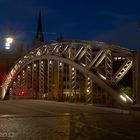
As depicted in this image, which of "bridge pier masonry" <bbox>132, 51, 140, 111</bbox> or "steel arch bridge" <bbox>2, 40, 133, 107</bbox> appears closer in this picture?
"bridge pier masonry" <bbox>132, 51, 140, 111</bbox>

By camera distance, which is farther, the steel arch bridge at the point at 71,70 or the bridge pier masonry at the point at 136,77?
the steel arch bridge at the point at 71,70

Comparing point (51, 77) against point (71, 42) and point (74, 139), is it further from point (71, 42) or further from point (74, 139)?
point (74, 139)

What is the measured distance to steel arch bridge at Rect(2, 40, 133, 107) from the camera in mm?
32219

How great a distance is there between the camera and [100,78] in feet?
109

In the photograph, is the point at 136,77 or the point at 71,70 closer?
the point at 136,77

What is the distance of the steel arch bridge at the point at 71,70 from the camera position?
32219 millimetres

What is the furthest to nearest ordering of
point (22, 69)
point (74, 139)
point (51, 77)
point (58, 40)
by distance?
point (22, 69)
point (51, 77)
point (58, 40)
point (74, 139)

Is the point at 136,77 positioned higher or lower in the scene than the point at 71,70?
lower

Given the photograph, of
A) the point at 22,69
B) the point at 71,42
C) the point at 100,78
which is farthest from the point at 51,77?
the point at 100,78

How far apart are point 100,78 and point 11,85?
27.4 m

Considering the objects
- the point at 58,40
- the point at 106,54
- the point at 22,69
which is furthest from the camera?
the point at 22,69

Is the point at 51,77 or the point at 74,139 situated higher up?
the point at 51,77

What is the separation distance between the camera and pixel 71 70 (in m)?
38.6

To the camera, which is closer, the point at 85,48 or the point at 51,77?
the point at 85,48
